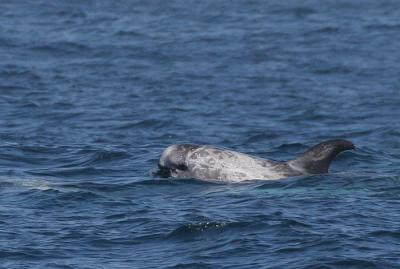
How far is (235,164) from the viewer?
22172 mm

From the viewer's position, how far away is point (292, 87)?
34.2 m

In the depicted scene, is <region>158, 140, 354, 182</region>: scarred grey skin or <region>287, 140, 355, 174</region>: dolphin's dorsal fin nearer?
<region>287, 140, 355, 174</region>: dolphin's dorsal fin

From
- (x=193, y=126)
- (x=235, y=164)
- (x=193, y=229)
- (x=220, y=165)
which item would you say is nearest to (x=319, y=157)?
(x=235, y=164)

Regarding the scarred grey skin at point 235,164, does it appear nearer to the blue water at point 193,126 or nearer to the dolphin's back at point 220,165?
the dolphin's back at point 220,165

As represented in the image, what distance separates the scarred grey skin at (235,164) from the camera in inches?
861

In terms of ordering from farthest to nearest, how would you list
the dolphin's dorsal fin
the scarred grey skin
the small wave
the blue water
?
the scarred grey skin, the dolphin's dorsal fin, the small wave, the blue water

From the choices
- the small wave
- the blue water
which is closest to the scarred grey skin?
the blue water

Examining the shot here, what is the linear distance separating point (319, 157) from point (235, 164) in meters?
1.46

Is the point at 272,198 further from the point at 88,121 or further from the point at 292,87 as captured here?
the point at 292,87

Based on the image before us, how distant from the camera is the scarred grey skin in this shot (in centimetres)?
2188

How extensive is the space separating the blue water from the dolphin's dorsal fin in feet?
0.96

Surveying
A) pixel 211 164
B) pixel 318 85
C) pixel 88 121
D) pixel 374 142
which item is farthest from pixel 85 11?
pixel 211 164

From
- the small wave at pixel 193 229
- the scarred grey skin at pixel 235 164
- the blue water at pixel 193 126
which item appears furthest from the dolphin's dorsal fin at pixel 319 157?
the small wave at pixel 193 229

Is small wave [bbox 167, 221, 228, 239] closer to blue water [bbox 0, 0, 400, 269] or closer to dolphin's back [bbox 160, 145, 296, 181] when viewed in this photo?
blue water [bbox 0, 0, 400, 269]
